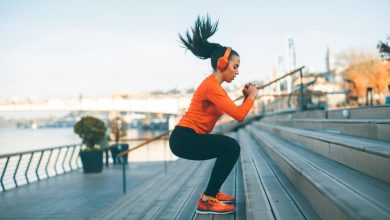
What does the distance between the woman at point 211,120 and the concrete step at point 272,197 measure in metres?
0.32

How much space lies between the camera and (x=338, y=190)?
2.01 m

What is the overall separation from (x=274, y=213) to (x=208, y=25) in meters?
1.68

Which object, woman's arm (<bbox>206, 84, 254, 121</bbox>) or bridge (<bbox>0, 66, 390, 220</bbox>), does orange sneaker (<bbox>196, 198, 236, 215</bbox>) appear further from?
woman's arm (<bbox>206, 84, 254, 121</bbox>)

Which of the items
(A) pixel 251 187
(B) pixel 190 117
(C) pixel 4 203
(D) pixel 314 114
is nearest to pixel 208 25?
(B) pixel 190 117

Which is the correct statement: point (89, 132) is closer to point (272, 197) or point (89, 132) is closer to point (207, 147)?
point (207, 147)

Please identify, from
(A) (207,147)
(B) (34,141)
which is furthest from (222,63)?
(B) (34,141)

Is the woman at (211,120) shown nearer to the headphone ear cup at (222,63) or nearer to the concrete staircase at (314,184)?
the headphone ear cup at (222,63)

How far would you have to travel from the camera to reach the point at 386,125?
3.05m

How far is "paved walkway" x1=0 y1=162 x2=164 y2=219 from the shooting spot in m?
5.45

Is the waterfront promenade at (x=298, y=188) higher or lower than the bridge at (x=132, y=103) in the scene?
lower

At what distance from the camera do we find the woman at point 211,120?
282 centimetres

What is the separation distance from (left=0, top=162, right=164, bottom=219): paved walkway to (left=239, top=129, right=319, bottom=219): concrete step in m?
2.84

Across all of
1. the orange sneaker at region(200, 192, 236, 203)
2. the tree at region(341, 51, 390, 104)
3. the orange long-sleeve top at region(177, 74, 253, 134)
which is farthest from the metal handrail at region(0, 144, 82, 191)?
the tree at region(341, 51, 390, 104)

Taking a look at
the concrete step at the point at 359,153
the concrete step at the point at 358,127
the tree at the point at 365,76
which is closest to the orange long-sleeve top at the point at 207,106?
the concrete step at the point at 359,153
